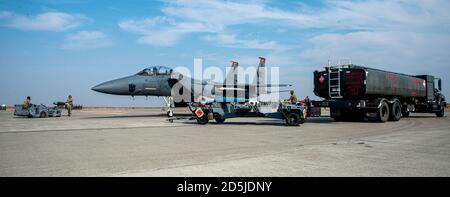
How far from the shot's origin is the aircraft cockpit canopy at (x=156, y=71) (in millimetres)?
20734

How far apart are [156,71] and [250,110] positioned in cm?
839

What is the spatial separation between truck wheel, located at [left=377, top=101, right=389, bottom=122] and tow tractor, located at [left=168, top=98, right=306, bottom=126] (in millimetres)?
4329

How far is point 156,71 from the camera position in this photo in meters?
20.9

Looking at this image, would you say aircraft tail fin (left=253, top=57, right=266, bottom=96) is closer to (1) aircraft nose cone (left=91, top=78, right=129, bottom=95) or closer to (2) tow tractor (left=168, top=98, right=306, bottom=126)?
(1) aircraft nose cone (left=91, top=78, right=129, bottom=95)

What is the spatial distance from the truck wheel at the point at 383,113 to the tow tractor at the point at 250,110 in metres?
4.33

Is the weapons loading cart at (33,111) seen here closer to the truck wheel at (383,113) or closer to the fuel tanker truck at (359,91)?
the fuel tanker truck at (359,91)

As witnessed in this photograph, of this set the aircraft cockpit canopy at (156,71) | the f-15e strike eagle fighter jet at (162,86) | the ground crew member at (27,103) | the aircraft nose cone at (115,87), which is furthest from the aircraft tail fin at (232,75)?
the ground crew member at (27,103)

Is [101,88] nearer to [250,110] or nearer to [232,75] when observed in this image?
[250,110]

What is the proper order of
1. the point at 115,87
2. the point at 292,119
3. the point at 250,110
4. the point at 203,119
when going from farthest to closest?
the point at 115,87, the point at 203,119, the point at 250,110, the point at 292,119

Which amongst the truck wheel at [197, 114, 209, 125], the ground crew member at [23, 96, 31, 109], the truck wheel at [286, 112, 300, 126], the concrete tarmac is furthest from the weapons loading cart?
the truck wheel at [286, 112, 300, 126]

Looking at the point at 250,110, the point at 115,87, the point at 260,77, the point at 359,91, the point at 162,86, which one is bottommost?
the point at 250,110

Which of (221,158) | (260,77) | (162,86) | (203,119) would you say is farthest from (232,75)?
(221,158)

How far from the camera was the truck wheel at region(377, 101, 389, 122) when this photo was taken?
16359mm
